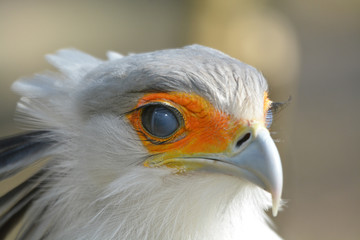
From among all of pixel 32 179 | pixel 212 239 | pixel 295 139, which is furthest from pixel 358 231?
pixel 32 179

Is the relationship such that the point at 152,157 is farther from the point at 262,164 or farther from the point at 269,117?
the point at 269,117

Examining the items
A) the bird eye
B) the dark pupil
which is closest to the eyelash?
the bird eye

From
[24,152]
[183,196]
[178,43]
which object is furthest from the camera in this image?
[178,43]

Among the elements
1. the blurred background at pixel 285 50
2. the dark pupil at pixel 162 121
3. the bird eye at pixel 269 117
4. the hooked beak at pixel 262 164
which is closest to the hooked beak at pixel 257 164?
the hooked beak at pixel 262 164

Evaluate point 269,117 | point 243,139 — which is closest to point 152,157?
point 243,139

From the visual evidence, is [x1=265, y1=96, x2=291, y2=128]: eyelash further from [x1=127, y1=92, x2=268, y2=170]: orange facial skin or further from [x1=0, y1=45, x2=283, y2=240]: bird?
[x1=127, y1=92, x2=268, y2=170]: orange facial skin

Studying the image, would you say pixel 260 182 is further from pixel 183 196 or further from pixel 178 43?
pixel 178 43
